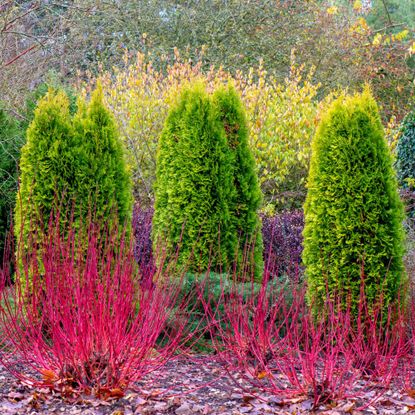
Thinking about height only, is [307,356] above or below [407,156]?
below

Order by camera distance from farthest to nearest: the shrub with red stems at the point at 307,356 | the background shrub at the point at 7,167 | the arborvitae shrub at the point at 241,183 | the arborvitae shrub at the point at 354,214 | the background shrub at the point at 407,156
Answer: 1. the background shrub at the point at 407,156
2. the background shrub at the point at 7,167
3. the arborvitae shrub at the point at 241,183
4. the arborvitae shrub at the point at 354,214
5. the shrub with red stems at the point at 307,356

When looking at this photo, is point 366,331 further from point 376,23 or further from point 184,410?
point 376,23

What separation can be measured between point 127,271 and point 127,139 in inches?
240

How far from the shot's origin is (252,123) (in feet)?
33.2

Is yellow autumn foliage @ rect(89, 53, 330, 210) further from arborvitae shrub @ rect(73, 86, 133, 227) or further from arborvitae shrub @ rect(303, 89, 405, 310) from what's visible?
arborvitae shrub @ rect(303, 89, 405, 310)

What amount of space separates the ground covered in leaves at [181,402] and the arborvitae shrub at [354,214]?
1.29m

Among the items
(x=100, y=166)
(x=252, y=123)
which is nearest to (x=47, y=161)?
(x=100, y=166)

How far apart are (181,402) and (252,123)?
6.82 meters

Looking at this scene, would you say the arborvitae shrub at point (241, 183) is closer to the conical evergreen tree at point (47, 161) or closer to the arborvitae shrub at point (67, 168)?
the arborvitae shrub at point (67, 168)

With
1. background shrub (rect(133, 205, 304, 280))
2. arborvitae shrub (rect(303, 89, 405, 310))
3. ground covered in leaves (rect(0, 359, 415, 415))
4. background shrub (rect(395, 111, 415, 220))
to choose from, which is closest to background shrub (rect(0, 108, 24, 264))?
background shrub (rect(133, 205, 304, 280))

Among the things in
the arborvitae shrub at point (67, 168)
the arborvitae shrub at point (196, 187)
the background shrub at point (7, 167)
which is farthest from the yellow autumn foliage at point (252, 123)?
the arborvitae shrub at point (67, 168)

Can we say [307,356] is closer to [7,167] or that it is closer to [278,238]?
[278,238]

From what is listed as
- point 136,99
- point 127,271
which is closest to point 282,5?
point 136,99

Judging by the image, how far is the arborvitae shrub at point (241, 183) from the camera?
21.5ft
